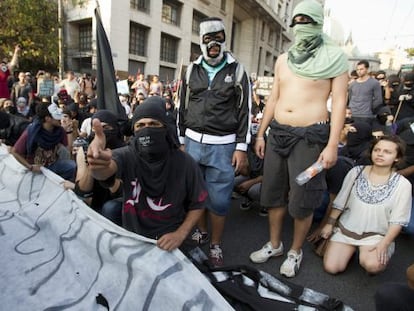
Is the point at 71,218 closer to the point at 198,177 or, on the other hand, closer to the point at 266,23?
the point at 198,177

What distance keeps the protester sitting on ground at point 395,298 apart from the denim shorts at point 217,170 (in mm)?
1244

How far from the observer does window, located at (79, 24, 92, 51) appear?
65.8ft

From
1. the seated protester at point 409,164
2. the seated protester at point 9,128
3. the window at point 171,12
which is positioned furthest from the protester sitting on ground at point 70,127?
the window at point 171,12

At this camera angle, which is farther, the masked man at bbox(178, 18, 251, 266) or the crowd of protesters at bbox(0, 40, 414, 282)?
the crowd of protesters at bbox(0, 40, 414, 282)

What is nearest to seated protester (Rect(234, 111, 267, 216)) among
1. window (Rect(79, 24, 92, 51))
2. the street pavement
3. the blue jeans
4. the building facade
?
the street pavement

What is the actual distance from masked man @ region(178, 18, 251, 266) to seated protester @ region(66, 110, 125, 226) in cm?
69

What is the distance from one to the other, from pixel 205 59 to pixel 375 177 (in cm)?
169

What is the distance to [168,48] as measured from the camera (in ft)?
71.4

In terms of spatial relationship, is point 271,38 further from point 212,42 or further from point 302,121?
point 302,121

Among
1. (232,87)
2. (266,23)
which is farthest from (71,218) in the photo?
(266,23)

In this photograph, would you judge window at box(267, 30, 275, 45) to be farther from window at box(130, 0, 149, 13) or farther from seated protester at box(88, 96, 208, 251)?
seated protester at box(88, 96, 208, 251)

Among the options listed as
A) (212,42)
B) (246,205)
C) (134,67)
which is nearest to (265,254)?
(246,205)

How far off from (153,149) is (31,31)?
17.6 metres

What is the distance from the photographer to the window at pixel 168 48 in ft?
69.8
